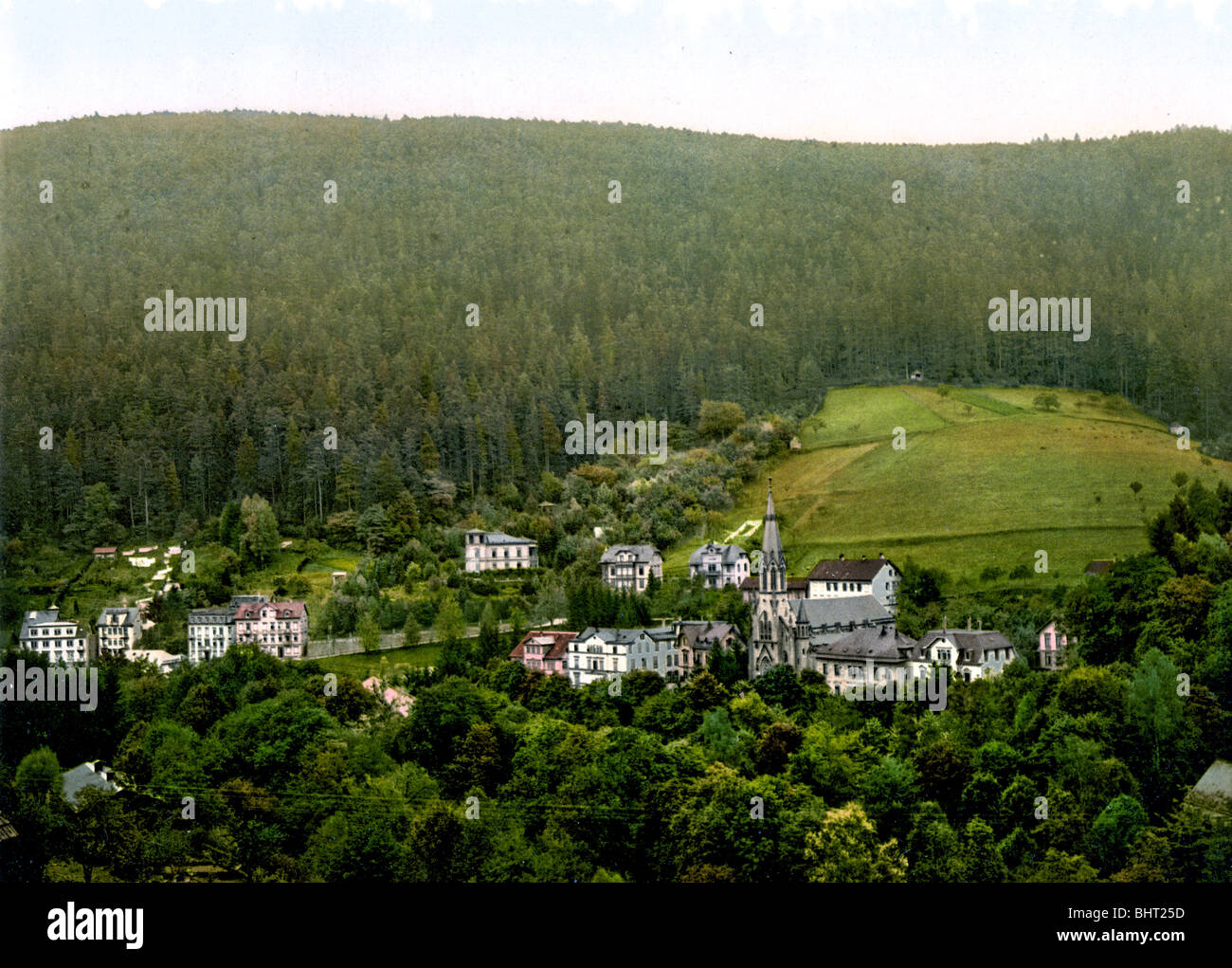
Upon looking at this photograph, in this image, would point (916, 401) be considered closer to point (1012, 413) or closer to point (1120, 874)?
point (1012, 413)

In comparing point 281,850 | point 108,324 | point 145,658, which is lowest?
point 281,850

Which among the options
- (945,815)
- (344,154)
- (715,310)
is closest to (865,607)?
(945,815)

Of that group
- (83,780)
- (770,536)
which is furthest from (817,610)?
(83,780)

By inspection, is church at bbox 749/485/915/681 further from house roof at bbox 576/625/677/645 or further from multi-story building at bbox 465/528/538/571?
multi-story building at bbox 465/528/538/571

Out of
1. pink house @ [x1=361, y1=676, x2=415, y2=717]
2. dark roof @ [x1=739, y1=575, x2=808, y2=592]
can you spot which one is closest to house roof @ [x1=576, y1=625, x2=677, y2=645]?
dark roof @ [x1=739, y1=575, x2=808, y2=592]

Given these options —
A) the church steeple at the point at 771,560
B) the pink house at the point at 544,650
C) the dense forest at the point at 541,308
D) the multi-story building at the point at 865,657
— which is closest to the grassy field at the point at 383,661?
the pink house at the point at 544,650

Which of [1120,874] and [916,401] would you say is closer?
[1120,874]
